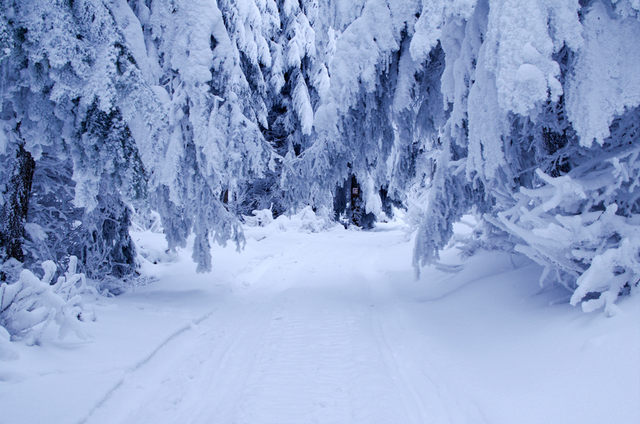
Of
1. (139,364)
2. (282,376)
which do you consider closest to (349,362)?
(282,376)

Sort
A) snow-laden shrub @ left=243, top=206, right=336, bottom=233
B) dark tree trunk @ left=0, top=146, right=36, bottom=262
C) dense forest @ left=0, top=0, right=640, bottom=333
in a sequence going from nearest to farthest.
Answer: dense forest @ left=0, top=0, right=640, bottom=333 → dark tree trunk @ left=0, top=146, right=36, bottom=262 → snow-laden shrub @ left=243, top=206, right=336, bottom=233

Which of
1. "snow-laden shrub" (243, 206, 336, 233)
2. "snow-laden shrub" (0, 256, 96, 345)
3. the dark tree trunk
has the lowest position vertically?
"snow-laden shrub" (243, 206, 336, 233)

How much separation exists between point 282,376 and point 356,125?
3.87m

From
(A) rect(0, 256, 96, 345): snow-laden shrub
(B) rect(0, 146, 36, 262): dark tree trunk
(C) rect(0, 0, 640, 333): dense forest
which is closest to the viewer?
(A) rect(0, 256, 96, 345): snow-laden shrub

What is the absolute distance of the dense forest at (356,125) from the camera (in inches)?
115

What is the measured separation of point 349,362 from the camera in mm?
3381

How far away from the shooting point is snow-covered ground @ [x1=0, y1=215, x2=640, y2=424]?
2264 mm

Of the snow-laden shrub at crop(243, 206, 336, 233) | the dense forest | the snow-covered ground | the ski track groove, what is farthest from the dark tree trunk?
the snow-laden shrub at crop(243, 206, 336, 233)

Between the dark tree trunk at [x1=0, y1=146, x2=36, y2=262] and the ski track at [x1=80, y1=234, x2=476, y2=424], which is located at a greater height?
the dark tree trunk at [x1=0, y1=146, x2=36, y2=262]

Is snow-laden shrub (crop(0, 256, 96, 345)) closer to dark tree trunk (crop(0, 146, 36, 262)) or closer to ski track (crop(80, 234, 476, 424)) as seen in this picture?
ski track (crop(80, 234, 476, 424))

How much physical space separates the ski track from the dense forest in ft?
3.91

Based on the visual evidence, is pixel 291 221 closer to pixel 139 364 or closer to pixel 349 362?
pixel 349 362

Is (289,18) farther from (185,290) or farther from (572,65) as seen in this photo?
(572,65)

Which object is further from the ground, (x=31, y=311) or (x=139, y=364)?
(x=31, y=311)
